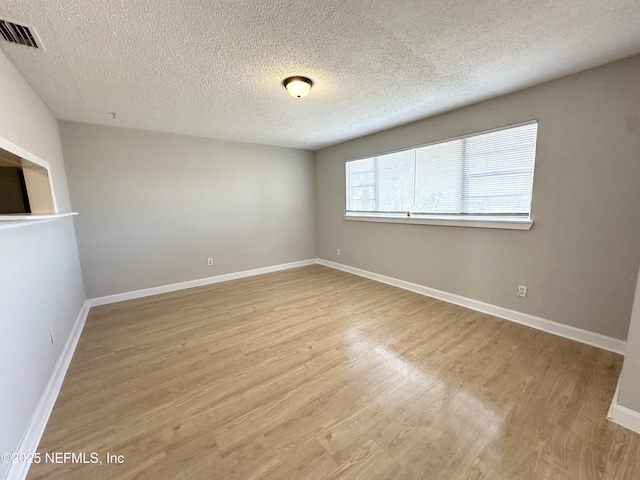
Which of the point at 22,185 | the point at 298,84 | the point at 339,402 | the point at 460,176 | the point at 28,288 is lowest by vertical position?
the point at 339,402

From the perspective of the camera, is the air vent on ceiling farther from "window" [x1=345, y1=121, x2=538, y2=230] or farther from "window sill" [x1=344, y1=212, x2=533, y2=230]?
"window sill" [x1=344, y1=212, x2=533, y2=230]

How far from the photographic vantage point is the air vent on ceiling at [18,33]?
4.86 ft

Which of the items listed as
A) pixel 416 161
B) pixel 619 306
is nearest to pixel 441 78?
pixel 416 161

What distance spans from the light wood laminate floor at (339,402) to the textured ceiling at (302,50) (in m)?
2.38

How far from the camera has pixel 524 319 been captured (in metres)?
2.68

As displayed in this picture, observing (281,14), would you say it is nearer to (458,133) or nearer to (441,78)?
(441,78)

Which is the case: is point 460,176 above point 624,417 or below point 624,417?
above

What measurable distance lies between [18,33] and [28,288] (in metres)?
1.57

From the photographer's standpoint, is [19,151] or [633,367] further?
[19,151]

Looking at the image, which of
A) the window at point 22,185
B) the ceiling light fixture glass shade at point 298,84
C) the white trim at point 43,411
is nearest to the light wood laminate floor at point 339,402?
the white trim at point 43,411

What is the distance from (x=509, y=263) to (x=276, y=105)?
3051mm

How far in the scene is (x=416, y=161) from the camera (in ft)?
11.8

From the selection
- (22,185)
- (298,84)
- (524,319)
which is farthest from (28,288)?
(524,319)

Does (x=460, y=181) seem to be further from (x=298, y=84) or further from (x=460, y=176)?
(x=298, y=84)
